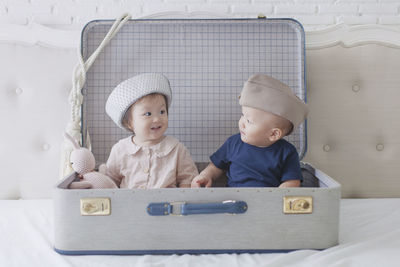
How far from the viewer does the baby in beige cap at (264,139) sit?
966 mm

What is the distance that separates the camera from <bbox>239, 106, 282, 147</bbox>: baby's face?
0.98 meters

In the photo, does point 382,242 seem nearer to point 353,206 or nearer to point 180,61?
point 353,206

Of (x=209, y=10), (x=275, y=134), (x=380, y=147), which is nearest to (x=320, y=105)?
(x=380, y=147)

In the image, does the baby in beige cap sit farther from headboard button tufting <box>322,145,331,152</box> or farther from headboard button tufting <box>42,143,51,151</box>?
headboard button tufting <box>42,143,51,151</box>

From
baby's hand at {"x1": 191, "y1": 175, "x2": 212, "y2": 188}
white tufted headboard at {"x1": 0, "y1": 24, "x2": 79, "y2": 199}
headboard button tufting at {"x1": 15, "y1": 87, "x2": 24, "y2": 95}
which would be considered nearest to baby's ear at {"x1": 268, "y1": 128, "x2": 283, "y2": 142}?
baby's hand at {"x1": 191, "y1": 175, "x2": 212, "y2": 188}

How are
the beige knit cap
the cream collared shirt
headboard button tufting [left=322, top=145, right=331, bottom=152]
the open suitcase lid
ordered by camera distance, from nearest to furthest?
the beige knit cap → the cream collared shirt → the open suitcase lid → headboard button tufting [left=322, top=145, right=331, bottom=152]

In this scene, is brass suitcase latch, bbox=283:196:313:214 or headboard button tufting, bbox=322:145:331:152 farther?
headboard button tufting, bbox=322:145:331:152

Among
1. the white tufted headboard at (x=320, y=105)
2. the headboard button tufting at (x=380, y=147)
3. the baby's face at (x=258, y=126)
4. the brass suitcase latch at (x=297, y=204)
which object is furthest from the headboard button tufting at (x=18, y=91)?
the headboard button tufting at (x=380, y=147)

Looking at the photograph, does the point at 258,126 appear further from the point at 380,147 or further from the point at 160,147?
the point at 380,147

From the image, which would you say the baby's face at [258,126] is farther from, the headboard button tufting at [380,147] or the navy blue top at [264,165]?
the headboard button tufting at [380,147]

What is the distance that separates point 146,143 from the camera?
109 centimetres

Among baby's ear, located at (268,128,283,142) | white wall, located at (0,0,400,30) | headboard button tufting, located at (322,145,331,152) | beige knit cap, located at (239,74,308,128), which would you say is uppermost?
white wall, located at (0,0,400,30)

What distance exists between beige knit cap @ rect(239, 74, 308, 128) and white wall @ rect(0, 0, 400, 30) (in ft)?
1.39

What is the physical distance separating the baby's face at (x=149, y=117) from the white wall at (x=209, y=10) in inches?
15.9
